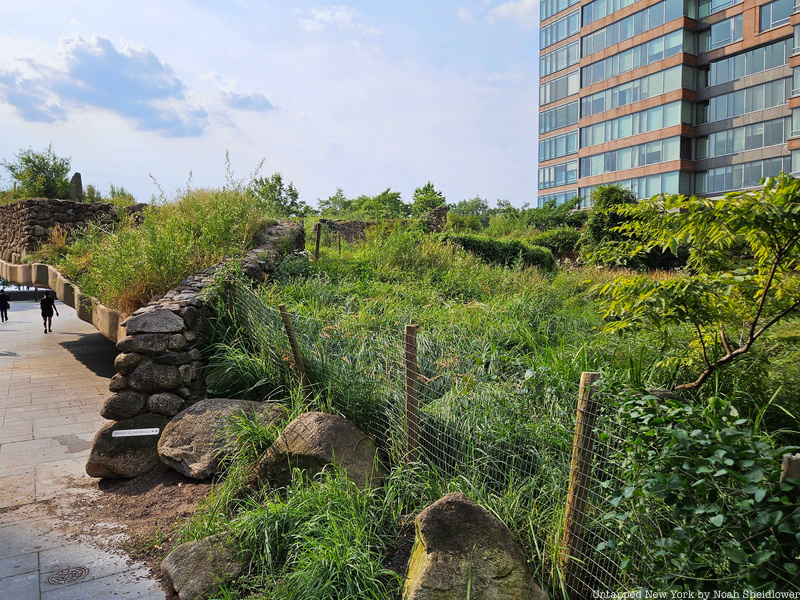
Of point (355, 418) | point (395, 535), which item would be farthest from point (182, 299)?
point (395, 535)

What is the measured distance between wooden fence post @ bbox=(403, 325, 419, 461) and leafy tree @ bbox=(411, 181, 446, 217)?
101 feet

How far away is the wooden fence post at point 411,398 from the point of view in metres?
3.65

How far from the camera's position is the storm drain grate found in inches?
134

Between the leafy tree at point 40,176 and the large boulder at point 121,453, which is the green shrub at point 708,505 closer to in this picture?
→ the large boulder at point 121,453

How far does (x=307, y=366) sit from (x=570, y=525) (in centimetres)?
296

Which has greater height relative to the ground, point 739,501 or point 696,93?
point 696,93

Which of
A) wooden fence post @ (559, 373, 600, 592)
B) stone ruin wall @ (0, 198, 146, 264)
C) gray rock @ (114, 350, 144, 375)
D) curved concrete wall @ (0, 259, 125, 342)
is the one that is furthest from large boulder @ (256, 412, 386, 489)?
stone ruin wall @ (0, 198, 146, 264)

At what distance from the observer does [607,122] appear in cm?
3475

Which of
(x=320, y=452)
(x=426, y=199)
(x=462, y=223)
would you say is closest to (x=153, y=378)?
(x=320, y=452)

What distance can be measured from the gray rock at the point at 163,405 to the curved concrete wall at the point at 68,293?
52.0 inches

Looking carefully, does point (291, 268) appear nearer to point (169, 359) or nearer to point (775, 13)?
point (169, 359)

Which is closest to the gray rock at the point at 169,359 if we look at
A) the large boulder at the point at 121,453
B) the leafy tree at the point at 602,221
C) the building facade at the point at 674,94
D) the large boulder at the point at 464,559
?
the large boulder at the point at 121,453

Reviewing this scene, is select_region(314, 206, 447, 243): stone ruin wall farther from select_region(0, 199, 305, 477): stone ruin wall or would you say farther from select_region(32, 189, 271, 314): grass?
select_region(0, 199, 305, 477): stone ruin wall

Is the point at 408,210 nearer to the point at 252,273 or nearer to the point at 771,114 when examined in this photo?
the point at 771,114
